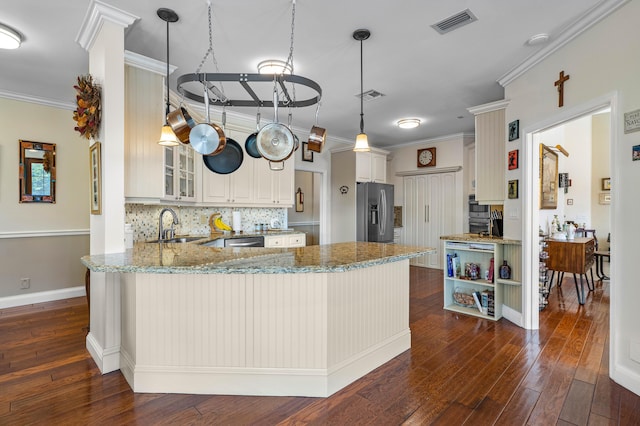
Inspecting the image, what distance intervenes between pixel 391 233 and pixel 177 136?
4.67 meters

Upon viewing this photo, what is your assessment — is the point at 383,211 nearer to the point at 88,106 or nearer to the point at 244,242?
the point at 244,242

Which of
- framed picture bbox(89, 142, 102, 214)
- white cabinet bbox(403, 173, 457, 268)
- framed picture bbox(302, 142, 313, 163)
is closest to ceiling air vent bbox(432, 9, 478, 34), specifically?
framed picture bbox(89, 142, 102, 214)

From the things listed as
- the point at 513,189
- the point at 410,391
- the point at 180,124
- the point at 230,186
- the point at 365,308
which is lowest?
the point at 410,391

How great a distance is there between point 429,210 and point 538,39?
4087 mm

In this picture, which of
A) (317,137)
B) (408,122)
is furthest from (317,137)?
(408,122)

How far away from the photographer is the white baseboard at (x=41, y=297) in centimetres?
383

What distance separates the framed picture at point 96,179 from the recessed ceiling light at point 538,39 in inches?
140

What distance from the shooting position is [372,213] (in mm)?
5898

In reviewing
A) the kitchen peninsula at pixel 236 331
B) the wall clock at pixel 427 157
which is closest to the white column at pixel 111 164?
the kitchen peninsula at pixel 236 331

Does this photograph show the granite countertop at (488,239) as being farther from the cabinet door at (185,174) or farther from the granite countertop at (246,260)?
the cabinet door at (185,174)

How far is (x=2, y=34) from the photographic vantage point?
2.50 m

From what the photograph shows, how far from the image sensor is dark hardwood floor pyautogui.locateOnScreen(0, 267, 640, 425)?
1820mm

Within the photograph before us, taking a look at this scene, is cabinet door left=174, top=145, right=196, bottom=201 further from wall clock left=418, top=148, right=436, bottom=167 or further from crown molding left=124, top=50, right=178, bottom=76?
wall clock left=418, top=148, right=436, bottom=167

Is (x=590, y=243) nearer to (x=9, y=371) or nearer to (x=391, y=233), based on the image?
(x=391, y=233)
